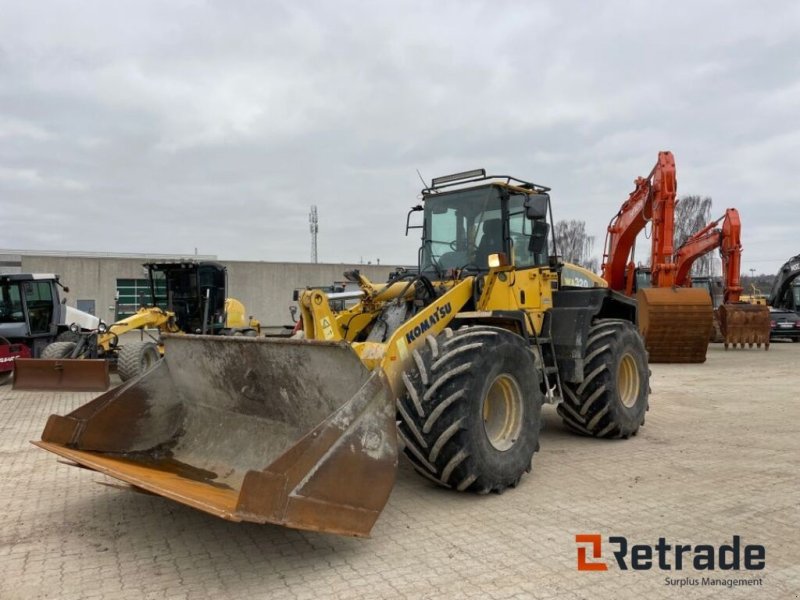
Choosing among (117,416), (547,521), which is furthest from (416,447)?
(117,416)

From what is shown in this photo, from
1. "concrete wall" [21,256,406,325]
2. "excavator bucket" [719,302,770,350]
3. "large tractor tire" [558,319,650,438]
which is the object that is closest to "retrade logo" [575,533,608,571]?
"large tractor tire" [558,319,650,438]

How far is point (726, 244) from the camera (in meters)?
19.1

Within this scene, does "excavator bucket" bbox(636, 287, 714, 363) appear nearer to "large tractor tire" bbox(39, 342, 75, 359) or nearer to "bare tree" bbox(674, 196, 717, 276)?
"large tractor tire" bbox(39, 342, 75, 359)

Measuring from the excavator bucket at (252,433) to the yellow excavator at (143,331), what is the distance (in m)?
5.19

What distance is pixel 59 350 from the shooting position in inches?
476

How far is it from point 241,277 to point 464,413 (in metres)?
27.0

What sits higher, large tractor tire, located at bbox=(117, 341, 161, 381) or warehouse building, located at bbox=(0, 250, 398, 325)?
warehouse building, located at bbox=(0, 250, 398, 325)

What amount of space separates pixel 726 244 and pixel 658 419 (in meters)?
12.8

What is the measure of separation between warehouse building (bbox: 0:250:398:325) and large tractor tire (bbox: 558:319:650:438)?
19.6 metres

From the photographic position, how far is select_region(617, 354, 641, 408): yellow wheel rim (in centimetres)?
738

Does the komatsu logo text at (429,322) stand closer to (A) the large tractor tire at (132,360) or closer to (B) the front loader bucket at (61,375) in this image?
(A) the large tractor tire at (132,360)

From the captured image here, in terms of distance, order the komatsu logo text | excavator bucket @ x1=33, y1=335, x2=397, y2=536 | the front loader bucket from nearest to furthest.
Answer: excavator bucket @ x1=33, y1=335, x2=397, y2=536 < the komatsu logo text < the front loader bucket

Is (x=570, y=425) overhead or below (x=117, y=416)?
below

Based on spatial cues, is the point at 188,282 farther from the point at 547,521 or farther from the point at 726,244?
the point at 726,244
